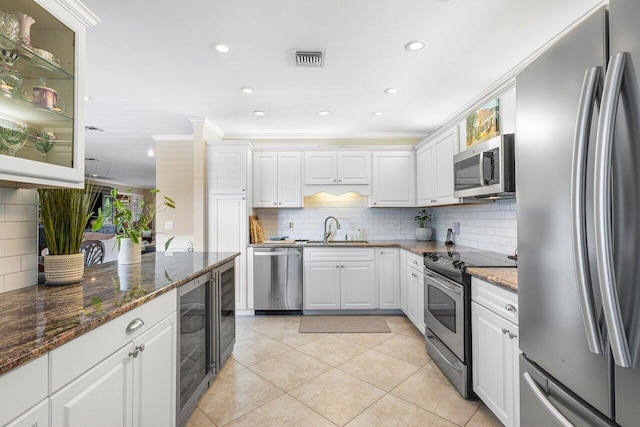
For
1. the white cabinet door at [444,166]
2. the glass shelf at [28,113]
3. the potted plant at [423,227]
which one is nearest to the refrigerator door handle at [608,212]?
the glass shelf at [28,113]

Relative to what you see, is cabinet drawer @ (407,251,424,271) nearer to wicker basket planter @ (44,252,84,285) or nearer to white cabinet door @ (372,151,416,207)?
white cabinet door @ (372,151,416,207)

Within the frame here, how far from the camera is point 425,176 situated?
3955 mm

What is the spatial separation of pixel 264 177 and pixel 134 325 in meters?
3.20

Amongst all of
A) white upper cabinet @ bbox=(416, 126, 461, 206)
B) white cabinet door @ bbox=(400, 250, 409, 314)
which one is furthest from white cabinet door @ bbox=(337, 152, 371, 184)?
white cabinet door @ bbox=(400, 250, 409, 314)

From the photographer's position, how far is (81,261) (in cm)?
162

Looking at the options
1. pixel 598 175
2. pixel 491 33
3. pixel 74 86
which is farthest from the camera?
pixel 491 33

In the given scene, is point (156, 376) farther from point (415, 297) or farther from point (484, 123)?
point (484, 123)

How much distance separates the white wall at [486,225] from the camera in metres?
2.75

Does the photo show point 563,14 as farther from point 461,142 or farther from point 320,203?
point 320,203

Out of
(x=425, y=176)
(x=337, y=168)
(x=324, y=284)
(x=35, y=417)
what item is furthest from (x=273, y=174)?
(x=35, y=417)

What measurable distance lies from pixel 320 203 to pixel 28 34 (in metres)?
3.60

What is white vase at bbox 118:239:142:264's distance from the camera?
2143mm

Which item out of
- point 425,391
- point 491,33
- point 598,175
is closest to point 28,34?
point 598,175

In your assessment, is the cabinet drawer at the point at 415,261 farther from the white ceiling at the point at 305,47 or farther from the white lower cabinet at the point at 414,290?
the white ceiling at the point at 305,47
